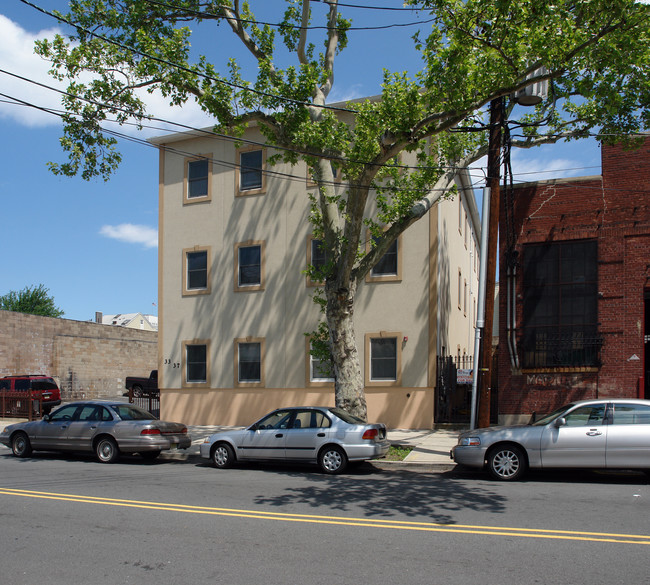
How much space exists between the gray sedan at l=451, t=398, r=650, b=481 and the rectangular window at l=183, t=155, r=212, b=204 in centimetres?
1531

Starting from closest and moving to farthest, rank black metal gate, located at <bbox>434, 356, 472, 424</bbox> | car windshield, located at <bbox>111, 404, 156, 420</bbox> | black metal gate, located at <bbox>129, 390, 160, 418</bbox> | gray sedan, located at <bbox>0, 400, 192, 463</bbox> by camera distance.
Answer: gray sedan, located at <bbox>0, 400, 192, 463</bbox> < car windshield, located at <bbox>111, 404, 156, 420</bbox> < black metal gate, located at <bbox>434, 356, 472, 424</bbox> < black metal gate, located at <bbox>129, 390, 160, 418</bbox>

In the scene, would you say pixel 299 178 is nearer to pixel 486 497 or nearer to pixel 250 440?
pixel 250 440

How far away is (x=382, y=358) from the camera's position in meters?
20.5

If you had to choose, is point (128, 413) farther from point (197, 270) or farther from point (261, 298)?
point (197, 270)

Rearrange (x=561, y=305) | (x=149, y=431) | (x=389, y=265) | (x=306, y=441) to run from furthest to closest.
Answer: (x=389, y=265) < (x=561, y=305) < (x=149, y=431) < (x=306, y=441)

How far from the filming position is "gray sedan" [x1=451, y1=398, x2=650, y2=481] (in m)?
10.5

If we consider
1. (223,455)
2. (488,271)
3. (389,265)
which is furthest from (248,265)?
(488,271)

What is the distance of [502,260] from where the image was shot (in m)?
18.4

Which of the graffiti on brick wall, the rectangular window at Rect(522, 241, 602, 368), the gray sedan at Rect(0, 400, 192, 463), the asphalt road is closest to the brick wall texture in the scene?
the gray sedan at Rect(0, 400, 192, 463)

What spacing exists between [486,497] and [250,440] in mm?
5264

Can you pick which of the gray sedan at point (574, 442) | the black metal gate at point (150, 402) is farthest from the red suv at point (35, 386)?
the gray sedan at point (574, 442)

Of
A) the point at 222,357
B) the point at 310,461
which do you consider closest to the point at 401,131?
the point at 310,461

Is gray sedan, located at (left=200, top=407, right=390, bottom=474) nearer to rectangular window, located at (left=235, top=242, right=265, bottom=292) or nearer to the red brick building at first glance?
the red brick building

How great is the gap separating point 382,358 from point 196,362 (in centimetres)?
699
